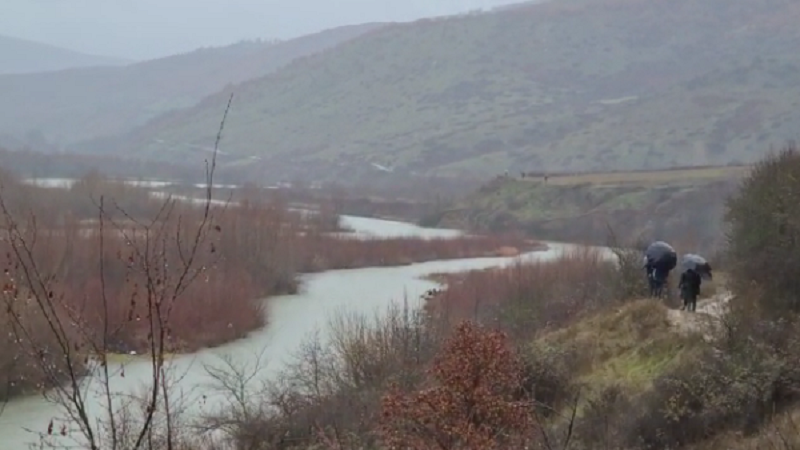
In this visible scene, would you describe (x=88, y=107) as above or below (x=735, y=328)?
above

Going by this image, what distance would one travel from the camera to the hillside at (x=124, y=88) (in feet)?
481

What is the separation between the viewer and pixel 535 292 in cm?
2684

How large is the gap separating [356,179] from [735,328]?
266 feet

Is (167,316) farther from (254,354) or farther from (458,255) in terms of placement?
(458,255)

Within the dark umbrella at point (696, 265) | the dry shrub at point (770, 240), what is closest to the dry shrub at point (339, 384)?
the dark umbrella at point (696, 265)

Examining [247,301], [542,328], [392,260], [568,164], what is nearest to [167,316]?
[542,328]

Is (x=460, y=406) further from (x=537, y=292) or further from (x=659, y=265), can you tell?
(x=537, y=292)

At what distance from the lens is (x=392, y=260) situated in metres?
41.5

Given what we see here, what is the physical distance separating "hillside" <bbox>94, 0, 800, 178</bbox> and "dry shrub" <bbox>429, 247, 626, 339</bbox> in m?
43.2

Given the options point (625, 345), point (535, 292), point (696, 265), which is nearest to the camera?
point (625, 345)

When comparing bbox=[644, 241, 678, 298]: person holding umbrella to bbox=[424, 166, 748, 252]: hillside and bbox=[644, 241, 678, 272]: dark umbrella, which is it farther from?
bbox=[424, 166, 748, 252]: hillside

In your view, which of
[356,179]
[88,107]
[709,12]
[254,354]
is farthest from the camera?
[88,107]

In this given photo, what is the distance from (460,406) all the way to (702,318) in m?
9.22

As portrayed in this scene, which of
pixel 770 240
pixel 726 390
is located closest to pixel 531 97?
pixel 770 240
